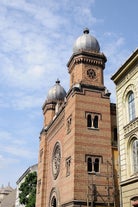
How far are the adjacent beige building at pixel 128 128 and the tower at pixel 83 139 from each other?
22.5 feet

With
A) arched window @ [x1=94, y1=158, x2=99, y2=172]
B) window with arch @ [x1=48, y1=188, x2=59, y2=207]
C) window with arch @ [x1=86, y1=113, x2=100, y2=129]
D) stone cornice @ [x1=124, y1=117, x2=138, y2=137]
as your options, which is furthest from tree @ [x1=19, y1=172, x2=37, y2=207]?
stone cornice @ [x1=124, y1=117, x2=138, y2=137]

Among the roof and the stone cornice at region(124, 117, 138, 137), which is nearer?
the stone cornice at region(124, 117, 138, 137)

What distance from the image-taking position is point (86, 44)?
28578mm

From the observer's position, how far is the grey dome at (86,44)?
28.5m

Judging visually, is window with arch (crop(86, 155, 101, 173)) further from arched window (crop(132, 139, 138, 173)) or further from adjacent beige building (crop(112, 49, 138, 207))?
arched window (crop(132, 139, 138, 173))

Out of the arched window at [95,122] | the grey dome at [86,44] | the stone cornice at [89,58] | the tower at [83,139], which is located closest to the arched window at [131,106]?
the tower at [83,139]

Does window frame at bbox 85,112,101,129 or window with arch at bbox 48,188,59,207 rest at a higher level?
window frame at bbox 85,112,101,129

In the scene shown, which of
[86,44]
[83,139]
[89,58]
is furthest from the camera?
[86,44]

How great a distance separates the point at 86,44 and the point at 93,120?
7.45 meters

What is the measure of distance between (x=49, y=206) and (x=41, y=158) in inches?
258

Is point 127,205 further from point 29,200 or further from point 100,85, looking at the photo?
point 29,200

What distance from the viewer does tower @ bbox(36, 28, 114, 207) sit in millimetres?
23250

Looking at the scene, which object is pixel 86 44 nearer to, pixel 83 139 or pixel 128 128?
pixel 83 139

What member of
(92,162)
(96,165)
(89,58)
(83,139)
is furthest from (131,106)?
(89,58)
